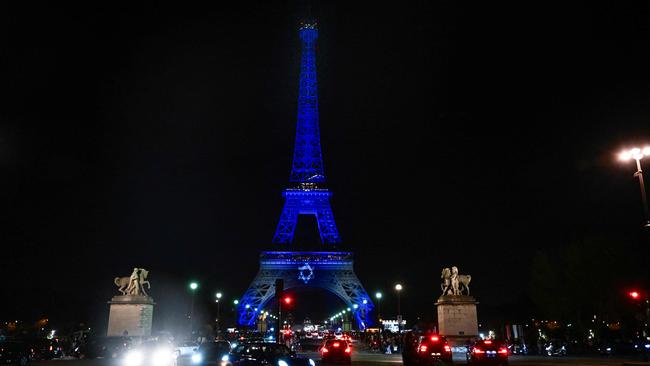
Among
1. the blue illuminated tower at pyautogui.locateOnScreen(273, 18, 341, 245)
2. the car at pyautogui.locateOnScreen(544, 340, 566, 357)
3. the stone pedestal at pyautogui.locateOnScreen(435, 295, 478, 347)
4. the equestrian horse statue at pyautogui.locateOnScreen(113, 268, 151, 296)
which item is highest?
the blue illuminated tower at pyautogui.locateOnScreen(273, 18, 341, 245)

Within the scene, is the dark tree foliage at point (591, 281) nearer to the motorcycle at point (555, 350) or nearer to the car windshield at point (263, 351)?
the motorcycle at point (555, 350)

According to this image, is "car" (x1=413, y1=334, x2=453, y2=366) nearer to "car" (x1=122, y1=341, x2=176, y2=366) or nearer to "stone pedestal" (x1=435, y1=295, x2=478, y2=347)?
"stone pedestal" (x1=435, y1=295, x2=478, y2=347)

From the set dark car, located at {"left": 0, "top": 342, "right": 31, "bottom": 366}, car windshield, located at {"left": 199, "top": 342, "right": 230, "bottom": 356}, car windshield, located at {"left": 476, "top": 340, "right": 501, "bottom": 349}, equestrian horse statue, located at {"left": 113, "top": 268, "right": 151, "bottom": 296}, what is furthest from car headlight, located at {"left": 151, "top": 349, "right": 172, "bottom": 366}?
car windshield, located at {"left": 476, "top": 340, "right": 501, "bottom": 349}

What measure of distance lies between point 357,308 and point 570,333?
128ft

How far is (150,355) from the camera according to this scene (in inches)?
1250

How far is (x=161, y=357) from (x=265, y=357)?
11377 mm

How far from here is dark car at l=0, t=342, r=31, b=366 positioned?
32.3m

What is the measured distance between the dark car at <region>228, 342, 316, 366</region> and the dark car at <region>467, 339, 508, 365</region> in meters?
11.3

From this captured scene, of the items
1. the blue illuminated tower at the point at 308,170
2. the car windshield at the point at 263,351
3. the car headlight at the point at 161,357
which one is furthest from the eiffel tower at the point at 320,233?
the car windshield at the point at 263,351

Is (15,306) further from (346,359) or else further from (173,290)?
(346,359)

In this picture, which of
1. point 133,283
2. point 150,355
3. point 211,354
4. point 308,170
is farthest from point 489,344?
point 308,170

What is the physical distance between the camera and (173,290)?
9375 centimetres

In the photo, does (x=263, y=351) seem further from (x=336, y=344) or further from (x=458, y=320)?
(x=458, y=320)

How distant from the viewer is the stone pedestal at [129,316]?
41.6m
